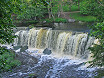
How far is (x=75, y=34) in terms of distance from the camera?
14.8 m

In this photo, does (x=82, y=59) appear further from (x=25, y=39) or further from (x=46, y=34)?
(x=25, y=39)

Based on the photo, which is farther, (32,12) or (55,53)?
(32,12)

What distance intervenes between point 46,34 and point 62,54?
364 centimetres

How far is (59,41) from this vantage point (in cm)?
1557

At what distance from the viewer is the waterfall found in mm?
13789

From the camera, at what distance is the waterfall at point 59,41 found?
13.8 metres

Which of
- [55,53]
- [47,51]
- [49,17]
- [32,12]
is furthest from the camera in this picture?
[49,17]

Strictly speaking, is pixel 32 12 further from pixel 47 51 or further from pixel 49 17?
pixel 47 51

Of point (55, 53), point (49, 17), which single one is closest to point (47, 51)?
point (55, 53)

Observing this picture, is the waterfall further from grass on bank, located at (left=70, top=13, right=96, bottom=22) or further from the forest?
grass on bank, located at (left=70, top=13, right=96, bottom=22)

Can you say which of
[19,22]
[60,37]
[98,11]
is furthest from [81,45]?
[19,22]

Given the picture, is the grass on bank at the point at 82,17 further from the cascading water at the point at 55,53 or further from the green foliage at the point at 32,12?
the cascading water at the point at 55,53

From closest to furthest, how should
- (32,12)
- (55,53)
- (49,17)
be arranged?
(55,53)
(32,12)
(49,17)

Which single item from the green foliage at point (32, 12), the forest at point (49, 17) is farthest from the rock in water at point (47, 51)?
the green foliage at point (32, 12)
